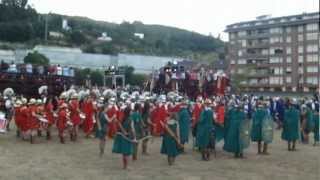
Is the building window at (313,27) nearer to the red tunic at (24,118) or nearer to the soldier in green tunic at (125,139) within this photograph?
the red tunic at (24,118)

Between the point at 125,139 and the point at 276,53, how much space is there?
286ft

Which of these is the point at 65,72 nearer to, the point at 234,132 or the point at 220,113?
the point at 220,113

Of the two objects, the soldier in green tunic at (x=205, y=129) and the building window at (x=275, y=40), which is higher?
the building window at (x=275, y=40)

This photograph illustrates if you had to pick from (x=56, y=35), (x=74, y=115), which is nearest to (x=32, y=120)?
(x=74, y=115)

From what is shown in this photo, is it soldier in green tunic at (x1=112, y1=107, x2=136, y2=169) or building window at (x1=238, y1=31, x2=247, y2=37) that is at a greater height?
building window at (x1=238, y1=31, x2=247, y2=37)

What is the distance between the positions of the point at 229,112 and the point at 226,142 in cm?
85

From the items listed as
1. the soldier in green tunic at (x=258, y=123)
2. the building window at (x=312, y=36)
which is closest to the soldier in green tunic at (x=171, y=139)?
the soldier in green tunic at (x=258, y=123)

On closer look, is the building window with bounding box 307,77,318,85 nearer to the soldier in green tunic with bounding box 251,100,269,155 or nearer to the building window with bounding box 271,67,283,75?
the building window with bounding box 271,67,283,75

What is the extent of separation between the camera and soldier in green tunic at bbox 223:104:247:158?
15.4 m

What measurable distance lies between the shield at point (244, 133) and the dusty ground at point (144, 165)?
0.46 m

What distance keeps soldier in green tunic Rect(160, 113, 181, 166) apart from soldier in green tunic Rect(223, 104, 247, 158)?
2217 millimetres

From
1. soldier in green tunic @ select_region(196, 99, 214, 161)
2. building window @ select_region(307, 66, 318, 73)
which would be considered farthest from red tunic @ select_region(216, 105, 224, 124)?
building window @ select_region(307, 66, 318, 73)

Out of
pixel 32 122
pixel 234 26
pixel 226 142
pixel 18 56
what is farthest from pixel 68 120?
pixel 234 26

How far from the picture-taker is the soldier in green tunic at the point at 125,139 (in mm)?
12859
